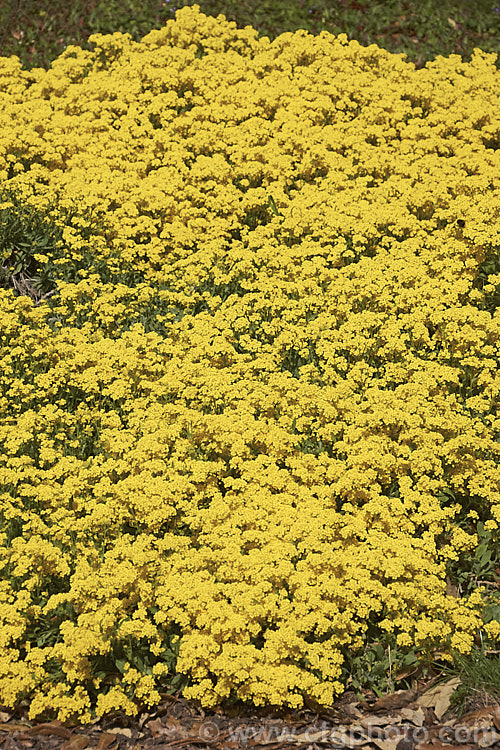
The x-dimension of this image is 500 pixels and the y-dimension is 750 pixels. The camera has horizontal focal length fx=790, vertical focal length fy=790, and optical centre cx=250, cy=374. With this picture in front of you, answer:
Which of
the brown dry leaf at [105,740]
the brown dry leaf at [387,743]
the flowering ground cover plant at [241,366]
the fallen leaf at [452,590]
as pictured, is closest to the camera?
the brown dry leaf at [387,743]

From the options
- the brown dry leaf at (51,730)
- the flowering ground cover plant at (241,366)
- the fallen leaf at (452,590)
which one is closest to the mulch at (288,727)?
the brown dry leaf at (51,730)

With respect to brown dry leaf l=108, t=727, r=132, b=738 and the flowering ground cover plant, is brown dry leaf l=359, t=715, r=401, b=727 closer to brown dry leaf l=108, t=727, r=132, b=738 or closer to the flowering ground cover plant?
the flowering ground cover plant

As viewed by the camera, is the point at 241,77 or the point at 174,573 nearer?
the point at 174,573

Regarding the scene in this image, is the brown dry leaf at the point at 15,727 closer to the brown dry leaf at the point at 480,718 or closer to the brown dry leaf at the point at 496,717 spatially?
the brown dry leaf at the point at 480,718

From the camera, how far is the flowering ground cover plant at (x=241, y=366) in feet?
12.8

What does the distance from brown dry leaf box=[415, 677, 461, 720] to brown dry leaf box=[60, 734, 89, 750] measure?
62.8 inches

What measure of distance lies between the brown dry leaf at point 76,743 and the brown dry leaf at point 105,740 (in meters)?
0.06

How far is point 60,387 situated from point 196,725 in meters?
2.46

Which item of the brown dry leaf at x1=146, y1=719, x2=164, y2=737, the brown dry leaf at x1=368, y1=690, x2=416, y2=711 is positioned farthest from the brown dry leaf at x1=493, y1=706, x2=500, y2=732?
the brown dry leaf at x1=146, y1=719, x2=164, y2=737

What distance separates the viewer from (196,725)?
3.76 metres

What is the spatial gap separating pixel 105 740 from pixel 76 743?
0.13m

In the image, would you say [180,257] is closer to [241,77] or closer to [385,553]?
[241,77]

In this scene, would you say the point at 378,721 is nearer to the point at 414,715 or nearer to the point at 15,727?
the point at 414,715

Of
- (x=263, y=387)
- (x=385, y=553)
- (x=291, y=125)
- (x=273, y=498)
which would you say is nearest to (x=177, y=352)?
(x=263, y=387)
